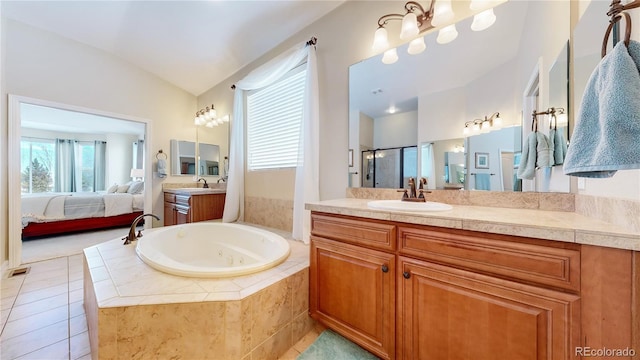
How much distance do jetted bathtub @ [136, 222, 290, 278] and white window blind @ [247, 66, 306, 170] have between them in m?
0.86

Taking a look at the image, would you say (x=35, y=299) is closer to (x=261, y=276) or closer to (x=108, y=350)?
(x=108, y=350)

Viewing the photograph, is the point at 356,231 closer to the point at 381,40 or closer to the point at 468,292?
the point at 468,292

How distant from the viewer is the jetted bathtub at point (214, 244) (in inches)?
79.4

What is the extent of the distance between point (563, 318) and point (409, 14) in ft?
5.63

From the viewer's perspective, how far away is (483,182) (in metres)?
1.37

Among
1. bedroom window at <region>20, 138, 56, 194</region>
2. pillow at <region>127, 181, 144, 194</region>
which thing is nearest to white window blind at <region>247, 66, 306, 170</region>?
pillow at <region>127, 181, 144, 194</region>

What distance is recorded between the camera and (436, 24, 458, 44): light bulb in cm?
142

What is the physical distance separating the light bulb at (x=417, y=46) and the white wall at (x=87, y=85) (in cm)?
377

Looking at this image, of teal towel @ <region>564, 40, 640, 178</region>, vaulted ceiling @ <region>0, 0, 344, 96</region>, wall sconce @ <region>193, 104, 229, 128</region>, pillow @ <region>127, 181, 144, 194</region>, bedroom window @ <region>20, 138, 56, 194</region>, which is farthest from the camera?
bedroom window @ <region>20, 138, 56, 194</region>

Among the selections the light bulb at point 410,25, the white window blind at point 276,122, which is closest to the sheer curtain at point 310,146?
the white window blind at point 276,122

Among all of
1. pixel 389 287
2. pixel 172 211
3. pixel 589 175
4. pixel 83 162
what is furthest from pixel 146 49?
pixel 83 162

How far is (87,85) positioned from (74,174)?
5255 millimetres

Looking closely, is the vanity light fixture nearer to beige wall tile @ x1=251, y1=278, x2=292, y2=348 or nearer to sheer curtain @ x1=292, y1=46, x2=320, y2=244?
sheer curtain @ x1=292, y1=46, x2=320, y2=244

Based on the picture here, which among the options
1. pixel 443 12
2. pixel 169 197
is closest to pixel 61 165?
pixel 169 197
